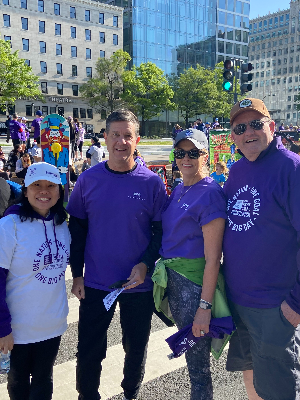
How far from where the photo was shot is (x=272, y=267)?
7.30 feet

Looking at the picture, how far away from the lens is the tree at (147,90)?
4991cm

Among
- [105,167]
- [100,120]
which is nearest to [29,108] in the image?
[100,120]

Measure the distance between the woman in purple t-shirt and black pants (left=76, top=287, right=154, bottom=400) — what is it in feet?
1.05

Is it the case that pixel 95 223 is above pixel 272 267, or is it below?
above

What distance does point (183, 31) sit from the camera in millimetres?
65125

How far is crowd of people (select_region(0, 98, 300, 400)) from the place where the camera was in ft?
7.32

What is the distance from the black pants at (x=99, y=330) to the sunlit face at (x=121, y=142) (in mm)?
980

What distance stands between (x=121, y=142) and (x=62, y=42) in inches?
2379

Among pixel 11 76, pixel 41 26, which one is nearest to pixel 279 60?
pixel 41 26

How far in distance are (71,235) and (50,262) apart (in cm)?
38

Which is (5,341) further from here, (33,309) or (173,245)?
(173,245)

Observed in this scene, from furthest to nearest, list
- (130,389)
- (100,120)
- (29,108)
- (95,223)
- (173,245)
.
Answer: (100,120) → (29,108) → (130,389) → (95,223) → (173,245)

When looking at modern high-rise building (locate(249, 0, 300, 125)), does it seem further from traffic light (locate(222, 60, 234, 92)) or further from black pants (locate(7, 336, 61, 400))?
black pants (locate(7, 336, 61, 400))

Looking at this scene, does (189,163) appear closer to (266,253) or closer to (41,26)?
(266,253)
